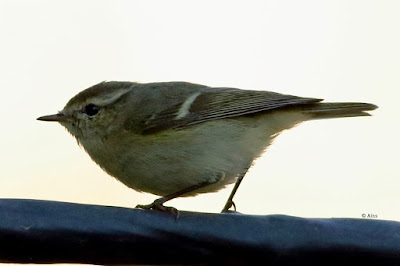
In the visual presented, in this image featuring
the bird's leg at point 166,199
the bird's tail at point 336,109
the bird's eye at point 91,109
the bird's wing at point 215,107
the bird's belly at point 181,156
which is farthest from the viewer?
the bird's eye at point 91,109

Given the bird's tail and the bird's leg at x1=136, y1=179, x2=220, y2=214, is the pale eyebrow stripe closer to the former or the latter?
the bird's leg at x1=136, y1=179, x2=220, y2=214

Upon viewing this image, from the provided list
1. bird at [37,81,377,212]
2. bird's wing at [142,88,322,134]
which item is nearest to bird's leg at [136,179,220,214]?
bird at [37,81,377,212]

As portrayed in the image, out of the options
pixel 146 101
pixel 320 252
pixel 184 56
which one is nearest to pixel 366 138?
pixel 184 56

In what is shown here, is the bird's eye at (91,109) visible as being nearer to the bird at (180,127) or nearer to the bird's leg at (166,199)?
the bird at (180,127)

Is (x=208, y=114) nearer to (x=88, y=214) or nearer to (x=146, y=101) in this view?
(x=146, y=101)

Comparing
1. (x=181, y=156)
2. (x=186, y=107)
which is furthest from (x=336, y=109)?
(x=181, y=156)

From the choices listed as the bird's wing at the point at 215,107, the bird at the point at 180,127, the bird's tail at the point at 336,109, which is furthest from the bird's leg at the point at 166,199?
the bird's tail at the point at 336,109
